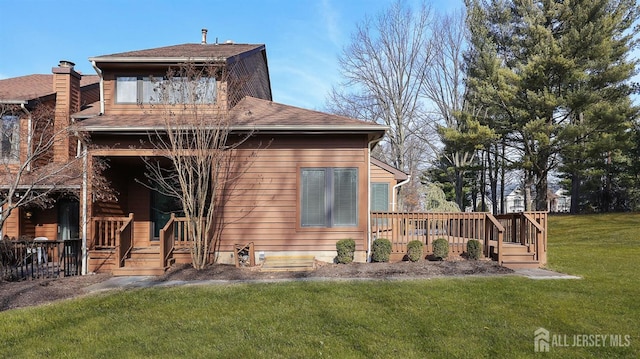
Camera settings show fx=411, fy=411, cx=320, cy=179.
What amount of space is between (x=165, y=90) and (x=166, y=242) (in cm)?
352

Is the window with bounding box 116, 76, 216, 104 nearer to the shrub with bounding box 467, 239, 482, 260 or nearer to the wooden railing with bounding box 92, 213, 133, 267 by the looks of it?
the wooden railing with bounding box 92, 213, 133, 267

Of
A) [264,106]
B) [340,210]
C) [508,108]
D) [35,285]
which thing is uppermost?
[508,108]

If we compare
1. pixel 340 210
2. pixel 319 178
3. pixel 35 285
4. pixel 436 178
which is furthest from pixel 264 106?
pixel 436 178

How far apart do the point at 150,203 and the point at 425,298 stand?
8582mm

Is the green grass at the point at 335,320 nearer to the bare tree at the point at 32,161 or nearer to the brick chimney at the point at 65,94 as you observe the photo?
the bare tree at the point at 32,161

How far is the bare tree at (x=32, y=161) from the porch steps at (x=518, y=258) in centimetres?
959

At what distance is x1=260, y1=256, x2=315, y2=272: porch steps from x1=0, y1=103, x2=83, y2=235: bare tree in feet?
15.0

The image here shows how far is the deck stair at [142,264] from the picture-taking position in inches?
336

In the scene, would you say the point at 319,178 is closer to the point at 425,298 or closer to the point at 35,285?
the point at 425,298

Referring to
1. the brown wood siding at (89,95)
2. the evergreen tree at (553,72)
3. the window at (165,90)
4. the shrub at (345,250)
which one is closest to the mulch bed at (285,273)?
the shrub at (345,250)

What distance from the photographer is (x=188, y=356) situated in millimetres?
4066

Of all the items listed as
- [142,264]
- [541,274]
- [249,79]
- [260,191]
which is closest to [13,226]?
[142,264]

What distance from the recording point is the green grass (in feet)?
13.8

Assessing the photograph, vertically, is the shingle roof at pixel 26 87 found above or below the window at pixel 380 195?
above
